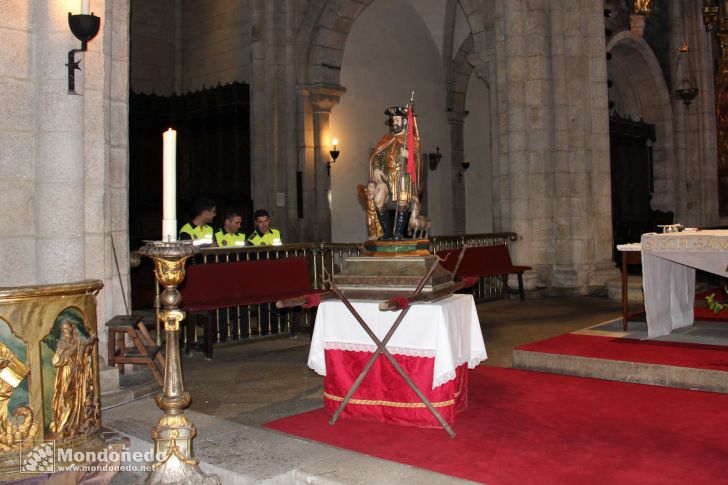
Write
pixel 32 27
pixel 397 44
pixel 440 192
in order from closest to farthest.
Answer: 1. pixel 32 27
2. pixel 397 44
3. pixel 440 192

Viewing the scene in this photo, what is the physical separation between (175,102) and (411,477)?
44.5ft

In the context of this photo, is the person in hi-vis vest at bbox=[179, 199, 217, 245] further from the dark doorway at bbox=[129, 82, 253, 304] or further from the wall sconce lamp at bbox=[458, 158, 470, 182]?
the wall sconce lamp at bbox=[458, 158, 470, 182]

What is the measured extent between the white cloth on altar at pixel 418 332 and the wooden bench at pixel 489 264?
191 inches

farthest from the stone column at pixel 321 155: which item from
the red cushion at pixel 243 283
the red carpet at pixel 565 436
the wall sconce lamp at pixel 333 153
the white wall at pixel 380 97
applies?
the red carpet at pixel 565 436

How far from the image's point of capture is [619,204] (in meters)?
16.2

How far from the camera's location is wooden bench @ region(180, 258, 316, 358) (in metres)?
7.39

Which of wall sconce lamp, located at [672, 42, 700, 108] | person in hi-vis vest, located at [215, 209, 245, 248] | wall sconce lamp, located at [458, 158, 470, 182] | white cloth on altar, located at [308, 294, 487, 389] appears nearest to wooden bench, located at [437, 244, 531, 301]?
person in hi-vis vest, located at [215, 209, 245, 248]

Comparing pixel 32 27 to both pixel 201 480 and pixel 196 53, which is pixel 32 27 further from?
pixel 196 53

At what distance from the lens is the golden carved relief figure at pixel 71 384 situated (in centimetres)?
364

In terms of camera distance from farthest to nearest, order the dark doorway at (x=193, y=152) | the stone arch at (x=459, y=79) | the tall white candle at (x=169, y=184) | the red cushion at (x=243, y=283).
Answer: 1. the stone arch at (x=459, y=79)
2. the dark doorway at (x=193, y=152)
3. the red cushion at (x=243, y=283)
4. the tall white candle at (x=169, y=184)

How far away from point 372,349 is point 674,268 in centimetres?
434

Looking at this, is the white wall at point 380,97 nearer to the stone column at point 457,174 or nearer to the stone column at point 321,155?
the stone column at point 457,174

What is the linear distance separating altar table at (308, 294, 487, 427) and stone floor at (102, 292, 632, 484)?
0.56 m

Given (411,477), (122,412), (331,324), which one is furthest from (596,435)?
(122,412)
